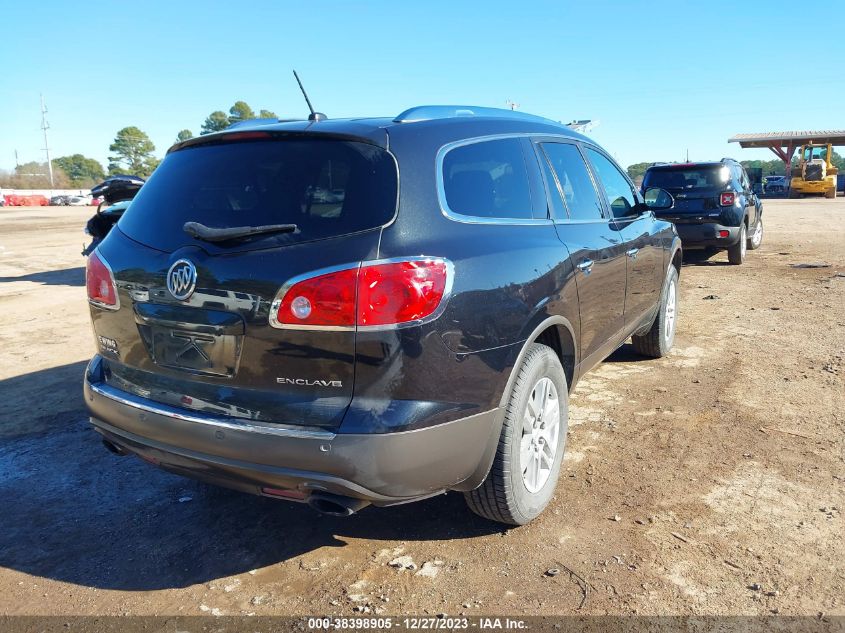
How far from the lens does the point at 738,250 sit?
459 inches

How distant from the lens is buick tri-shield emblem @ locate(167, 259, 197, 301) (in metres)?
2.60

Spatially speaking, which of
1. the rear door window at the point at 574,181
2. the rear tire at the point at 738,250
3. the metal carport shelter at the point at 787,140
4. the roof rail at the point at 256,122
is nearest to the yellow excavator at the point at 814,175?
the metal carport shelter at the point at 787,140

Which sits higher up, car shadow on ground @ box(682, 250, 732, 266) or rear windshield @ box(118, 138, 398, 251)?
rear windshield @ box(118, 138, 398, 251)

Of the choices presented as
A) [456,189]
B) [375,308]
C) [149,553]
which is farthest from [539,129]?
[149,553]

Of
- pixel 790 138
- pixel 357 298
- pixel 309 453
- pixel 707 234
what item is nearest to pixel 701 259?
pixel 707 234

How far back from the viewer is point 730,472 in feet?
12.2

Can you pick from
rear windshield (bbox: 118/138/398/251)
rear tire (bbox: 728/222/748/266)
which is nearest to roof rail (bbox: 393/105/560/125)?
rear windshield (bbox: 118/138/398/251)

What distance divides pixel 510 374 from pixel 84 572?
201 cm

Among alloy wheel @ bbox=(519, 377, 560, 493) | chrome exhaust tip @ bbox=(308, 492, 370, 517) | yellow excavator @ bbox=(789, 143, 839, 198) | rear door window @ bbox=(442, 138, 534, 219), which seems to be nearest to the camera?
chrome exhaust tip @ bbox=(308, 492, 370, 517)

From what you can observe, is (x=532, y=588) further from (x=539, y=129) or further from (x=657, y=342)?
(x=657, y=342)

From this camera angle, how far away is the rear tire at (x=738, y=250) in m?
11.6

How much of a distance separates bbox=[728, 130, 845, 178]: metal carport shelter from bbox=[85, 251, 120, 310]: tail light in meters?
54.2

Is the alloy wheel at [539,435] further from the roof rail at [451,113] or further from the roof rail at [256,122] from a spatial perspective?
the roof rail at [256,122]

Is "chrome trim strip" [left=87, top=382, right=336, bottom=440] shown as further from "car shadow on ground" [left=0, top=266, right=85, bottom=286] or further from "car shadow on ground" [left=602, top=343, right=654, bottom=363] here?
"car shadow on ground" [left=0, top=266, right=85, bottom=286]
